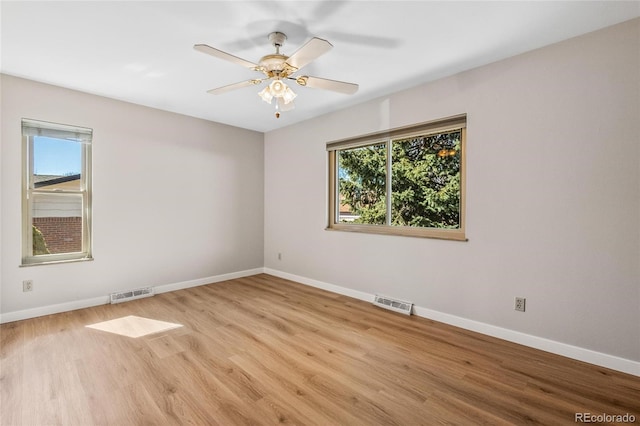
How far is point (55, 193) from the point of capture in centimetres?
331

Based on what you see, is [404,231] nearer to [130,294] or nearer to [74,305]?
[130,294]

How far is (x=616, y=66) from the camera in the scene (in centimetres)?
214

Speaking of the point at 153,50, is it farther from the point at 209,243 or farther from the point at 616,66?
the point at 616,66

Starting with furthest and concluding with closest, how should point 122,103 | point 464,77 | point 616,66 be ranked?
point 122,103
point 464,77
point 616,66

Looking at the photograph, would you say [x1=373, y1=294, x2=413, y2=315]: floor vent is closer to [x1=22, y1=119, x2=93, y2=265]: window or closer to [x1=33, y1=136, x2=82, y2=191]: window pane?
[x1=22, y1=119, x2=93, y2=265]: window

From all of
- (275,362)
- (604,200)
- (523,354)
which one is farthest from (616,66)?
(275,362)

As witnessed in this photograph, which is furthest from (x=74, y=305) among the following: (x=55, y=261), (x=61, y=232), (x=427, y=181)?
(x=427, y=181)

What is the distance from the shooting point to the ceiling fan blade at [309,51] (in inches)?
72.1

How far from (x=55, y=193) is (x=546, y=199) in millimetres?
4916

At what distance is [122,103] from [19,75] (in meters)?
0.91

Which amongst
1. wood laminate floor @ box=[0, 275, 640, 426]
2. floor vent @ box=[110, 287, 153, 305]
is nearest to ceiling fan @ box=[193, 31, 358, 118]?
wood laminate floor @ box=[0, 275, 640, 426]

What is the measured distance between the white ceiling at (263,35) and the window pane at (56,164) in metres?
0.65
